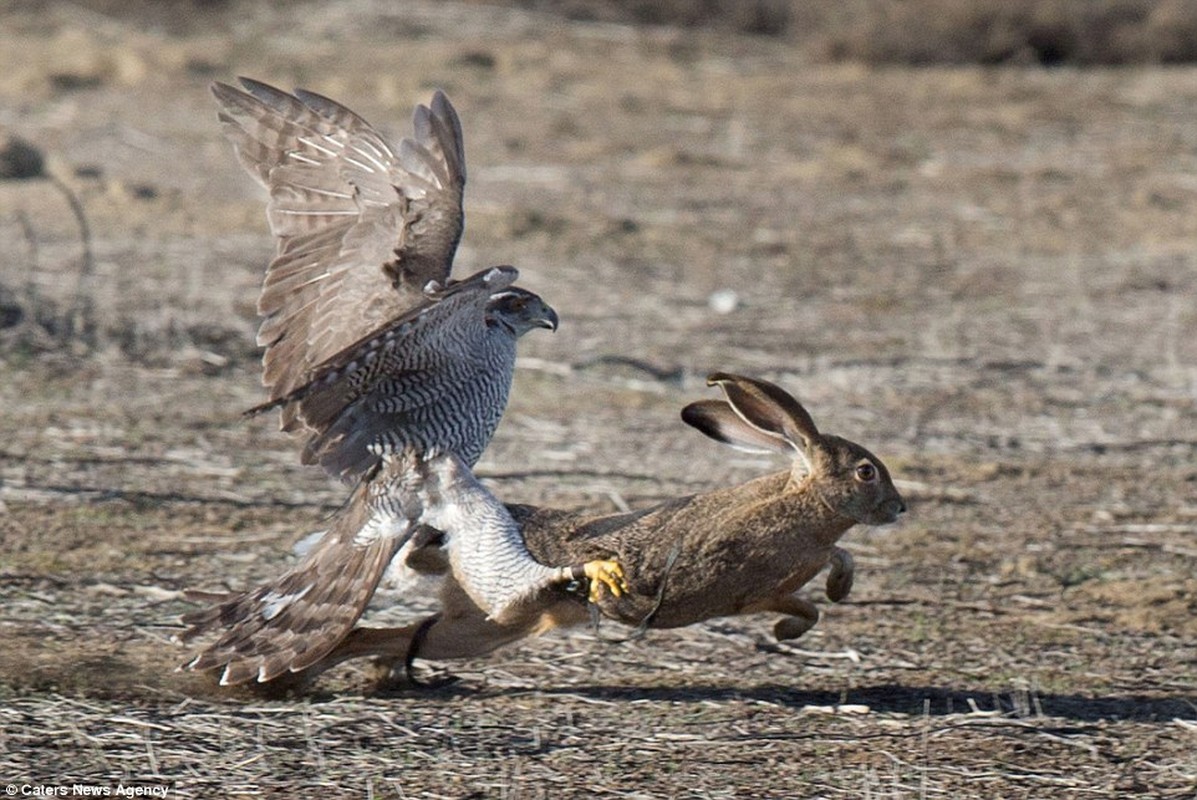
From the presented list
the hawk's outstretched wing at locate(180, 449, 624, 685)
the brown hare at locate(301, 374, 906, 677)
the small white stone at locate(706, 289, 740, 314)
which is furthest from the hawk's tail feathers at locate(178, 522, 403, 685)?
the small white stone at locate(706, 289, 740, 314)

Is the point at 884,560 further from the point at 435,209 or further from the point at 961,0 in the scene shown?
the point at 961,0

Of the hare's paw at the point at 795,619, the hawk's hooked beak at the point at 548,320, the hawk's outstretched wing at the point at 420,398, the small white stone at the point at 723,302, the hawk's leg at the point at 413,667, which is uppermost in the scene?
the small white stone at the point at 723,302

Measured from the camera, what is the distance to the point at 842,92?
15609 mm

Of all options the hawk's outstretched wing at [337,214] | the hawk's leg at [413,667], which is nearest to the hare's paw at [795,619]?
the hawk's leg at [413,667]

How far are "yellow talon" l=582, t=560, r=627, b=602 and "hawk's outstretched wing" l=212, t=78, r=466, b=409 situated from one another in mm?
979

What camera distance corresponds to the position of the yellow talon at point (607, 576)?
15.6ft

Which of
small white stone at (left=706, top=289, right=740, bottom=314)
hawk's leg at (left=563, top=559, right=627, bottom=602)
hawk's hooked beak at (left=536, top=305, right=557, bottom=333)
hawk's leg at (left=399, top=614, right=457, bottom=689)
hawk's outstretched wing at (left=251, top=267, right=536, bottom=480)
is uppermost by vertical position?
small white stone at (left=706, top=289, right=740, bottom=314)

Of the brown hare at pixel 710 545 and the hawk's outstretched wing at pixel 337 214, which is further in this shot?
the hawk's outstretched wing at pixel 337 214

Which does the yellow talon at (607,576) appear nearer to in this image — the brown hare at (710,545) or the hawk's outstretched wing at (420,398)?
the brown hare at (710,545)

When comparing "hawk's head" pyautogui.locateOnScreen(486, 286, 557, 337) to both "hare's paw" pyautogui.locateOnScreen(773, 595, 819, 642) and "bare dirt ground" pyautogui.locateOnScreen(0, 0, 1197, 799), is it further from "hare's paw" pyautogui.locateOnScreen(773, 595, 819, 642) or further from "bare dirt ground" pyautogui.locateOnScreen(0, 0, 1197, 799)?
"hare's paw" pyautogui.locateOnScreen(773, 595, 819, 642)

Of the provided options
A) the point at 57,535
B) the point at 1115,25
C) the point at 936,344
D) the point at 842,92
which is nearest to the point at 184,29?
the point at 842,92

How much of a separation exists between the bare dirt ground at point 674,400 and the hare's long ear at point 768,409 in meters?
0.69

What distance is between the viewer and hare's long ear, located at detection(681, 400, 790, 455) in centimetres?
510

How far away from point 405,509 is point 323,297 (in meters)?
0.80
